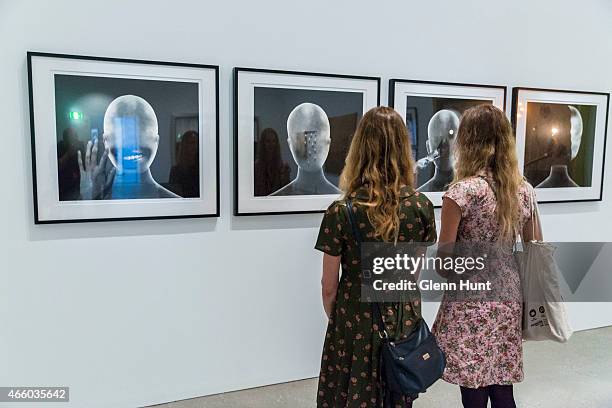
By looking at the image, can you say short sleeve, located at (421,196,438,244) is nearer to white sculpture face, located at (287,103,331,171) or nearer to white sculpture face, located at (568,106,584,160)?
white sculpture face, located at (287,103,331,171)

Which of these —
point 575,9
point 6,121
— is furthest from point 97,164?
point 575,9

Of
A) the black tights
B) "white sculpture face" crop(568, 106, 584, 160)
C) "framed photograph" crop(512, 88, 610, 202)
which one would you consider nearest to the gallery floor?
the black tights

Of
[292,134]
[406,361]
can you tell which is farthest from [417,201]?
[292,134]

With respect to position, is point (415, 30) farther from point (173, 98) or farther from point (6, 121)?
point (6, 121)

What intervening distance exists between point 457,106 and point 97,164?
2.31 meters

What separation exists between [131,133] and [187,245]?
685 mm

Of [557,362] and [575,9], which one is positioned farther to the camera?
[575,9]

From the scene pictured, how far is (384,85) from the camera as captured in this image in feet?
10.4

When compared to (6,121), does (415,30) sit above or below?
above

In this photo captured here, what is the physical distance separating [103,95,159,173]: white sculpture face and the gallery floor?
1397 mm

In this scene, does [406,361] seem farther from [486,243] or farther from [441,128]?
[441,128]

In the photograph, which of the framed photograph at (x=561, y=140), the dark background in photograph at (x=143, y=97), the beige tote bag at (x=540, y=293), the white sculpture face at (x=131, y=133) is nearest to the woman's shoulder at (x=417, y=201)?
the beige tote bag at (x=540, y=293)

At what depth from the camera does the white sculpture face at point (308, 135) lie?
2.94 meters

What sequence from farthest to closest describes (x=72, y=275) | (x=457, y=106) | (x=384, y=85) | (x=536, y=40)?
1. (x=536, y=40)
2. (x=457, y=106)
3. (x=384, y=85)
4. (x=72, y=275)
